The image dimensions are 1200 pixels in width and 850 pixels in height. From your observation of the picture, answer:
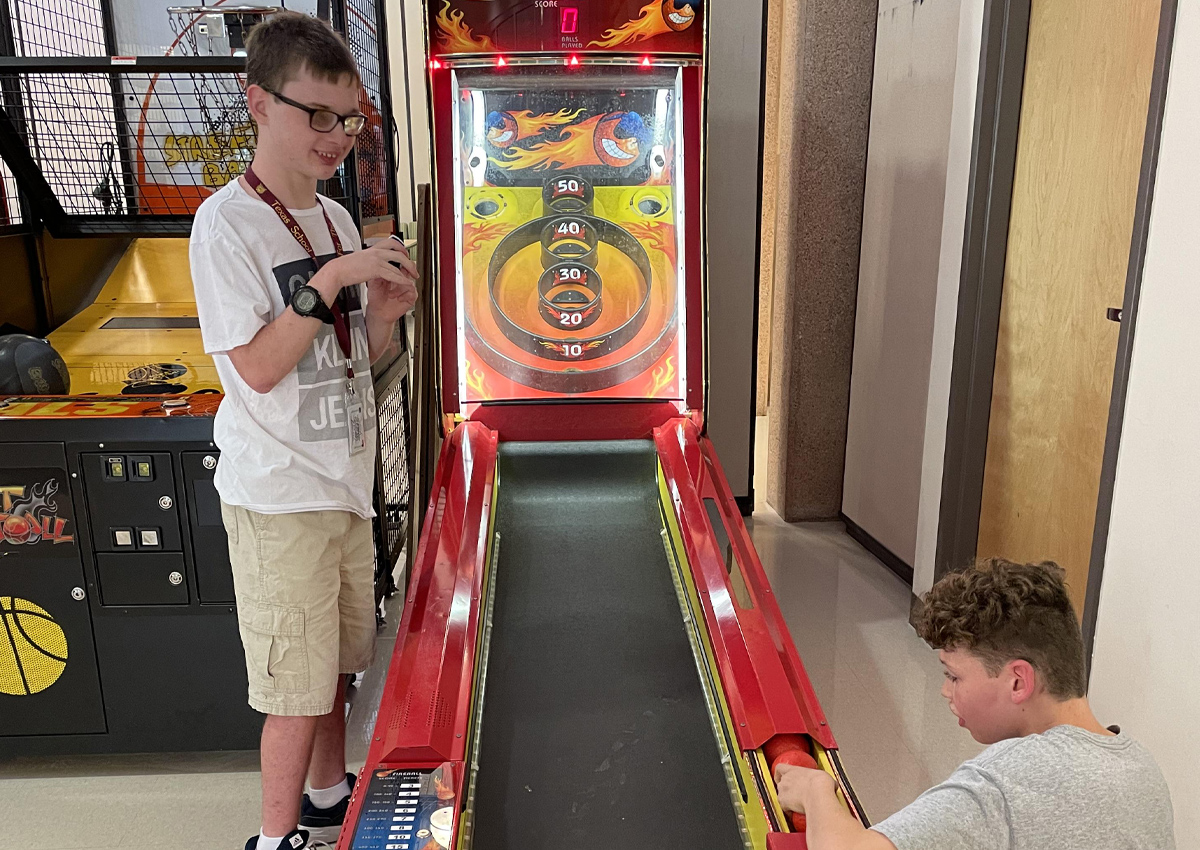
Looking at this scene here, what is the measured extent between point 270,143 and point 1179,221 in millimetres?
1951

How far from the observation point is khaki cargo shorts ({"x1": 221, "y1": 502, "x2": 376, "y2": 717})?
73.9 inches

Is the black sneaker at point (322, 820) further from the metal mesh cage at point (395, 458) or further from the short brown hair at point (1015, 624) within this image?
the short brown hair at point (1015, 624)

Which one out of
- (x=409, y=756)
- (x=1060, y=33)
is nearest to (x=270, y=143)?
(x=409, y=756)

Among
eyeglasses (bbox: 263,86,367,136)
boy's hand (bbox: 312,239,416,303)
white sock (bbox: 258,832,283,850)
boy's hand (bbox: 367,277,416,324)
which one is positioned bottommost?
white sock (bbox: 258,832,283,850)

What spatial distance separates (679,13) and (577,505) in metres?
1.72

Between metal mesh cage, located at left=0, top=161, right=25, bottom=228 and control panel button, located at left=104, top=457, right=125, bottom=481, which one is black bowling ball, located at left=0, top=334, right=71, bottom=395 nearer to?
control panel button, located at left=104, top=457, right=125, bottom=481

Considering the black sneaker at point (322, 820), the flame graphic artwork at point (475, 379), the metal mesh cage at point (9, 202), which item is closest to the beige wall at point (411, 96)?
the flame graphic artwork at point (475, 379)

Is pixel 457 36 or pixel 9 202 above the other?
→ pixel 457 36

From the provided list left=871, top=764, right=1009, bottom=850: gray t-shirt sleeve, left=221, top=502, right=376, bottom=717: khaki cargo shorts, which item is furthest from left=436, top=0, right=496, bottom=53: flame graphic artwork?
left=871, top=764, right=1009, bottom=850: gray t-shirt sleeve

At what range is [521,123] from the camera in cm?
318

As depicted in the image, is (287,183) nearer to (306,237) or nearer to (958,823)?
(306,237)

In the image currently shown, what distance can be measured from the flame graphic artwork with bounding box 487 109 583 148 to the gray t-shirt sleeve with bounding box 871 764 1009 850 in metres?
2.62

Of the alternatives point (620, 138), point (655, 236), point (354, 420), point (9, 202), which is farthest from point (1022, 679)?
point (9, 202)

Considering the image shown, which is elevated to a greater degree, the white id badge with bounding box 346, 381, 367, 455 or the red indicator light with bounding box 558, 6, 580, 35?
the red indicator light with bounding box 558, 6, 580, 35
